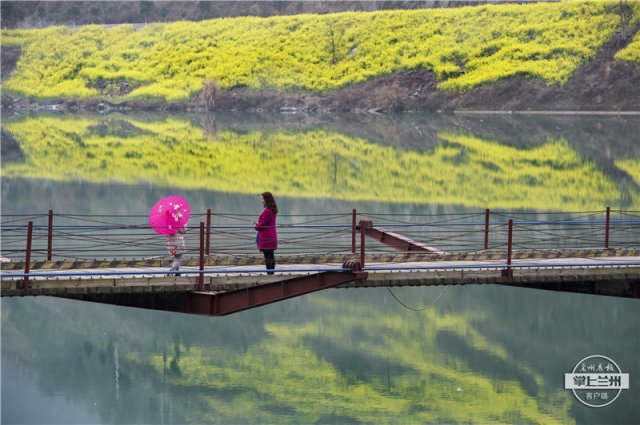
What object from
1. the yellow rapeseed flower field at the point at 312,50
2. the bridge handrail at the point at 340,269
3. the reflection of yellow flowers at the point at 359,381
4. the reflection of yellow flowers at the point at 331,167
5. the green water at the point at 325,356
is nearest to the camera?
the bridge handrail at the point at 340,269

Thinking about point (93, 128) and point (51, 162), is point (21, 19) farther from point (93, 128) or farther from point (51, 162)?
point (51, 162)

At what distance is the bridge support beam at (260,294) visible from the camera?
1585 cm

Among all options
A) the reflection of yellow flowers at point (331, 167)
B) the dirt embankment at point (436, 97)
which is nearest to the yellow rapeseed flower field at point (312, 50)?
the dirt embankment at point (436, 97)

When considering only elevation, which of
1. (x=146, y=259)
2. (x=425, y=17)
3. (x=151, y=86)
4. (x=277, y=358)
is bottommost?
(x=277, y=358)

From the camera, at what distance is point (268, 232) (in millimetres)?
16031

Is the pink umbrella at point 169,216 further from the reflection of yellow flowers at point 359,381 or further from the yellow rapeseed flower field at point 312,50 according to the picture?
the yellow rapeseed flower field at point 312,50

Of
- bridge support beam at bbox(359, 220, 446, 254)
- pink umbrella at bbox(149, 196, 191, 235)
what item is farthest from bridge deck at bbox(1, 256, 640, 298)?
bridge support beam at bbox(359, 220, 446, 254)

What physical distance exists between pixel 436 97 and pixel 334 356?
69.7m

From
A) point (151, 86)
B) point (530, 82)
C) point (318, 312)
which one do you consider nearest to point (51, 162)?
point (318, 312)

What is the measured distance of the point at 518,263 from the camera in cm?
1709

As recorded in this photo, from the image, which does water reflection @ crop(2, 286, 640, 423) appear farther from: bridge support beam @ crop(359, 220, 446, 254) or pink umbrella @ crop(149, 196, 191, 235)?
pink umbrella @ crop(149, 196, 191, 235)

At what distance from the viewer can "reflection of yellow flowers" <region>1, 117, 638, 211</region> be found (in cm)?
3991

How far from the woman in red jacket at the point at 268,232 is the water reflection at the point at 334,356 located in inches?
79.4

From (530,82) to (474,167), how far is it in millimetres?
37111
